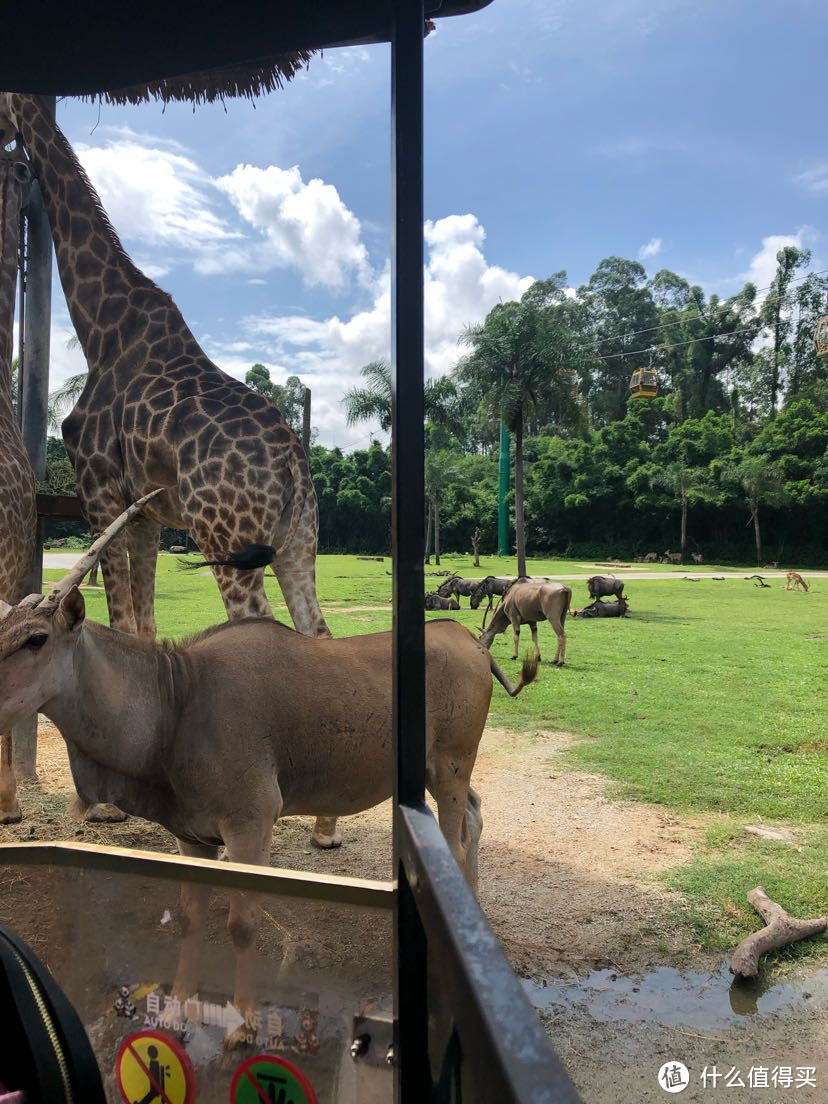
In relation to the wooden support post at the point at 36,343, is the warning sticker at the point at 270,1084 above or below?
below

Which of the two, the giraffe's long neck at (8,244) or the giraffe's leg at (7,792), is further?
the giraffe's leg at (7,792)

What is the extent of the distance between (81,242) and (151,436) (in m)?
0.96

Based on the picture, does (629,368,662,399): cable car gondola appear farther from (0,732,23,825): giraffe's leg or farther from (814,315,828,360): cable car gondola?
(0,732,23,825): giraffe's leg

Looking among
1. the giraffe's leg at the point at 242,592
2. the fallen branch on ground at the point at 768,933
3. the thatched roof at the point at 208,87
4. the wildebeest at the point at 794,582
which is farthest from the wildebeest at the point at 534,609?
the wildebeest at the point at 794,582

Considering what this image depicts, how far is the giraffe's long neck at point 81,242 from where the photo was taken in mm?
3064

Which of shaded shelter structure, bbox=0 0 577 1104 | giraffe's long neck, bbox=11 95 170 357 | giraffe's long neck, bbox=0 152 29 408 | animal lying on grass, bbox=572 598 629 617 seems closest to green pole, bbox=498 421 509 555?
animal lying on grass, bbox=572 598 629 617

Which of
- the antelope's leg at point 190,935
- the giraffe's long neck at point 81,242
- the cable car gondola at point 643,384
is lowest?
the antelope's leg at point 190,935

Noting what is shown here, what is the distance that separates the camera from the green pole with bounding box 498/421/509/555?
89.6ft

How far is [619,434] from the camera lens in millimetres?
36125

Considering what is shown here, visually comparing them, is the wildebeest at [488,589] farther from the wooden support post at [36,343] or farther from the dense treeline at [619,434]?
the wooden support post at [36,343]

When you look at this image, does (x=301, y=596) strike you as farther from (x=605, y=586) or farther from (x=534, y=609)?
(x=605, y=586)

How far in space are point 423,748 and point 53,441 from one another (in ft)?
13.5

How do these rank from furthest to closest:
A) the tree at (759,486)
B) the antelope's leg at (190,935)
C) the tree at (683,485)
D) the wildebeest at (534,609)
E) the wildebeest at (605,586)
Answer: the tree at (683,485) < the tree at (759,486) < the wildebeest at (605,586) < the wildebeest at (534,609) < the antelope's leg at (190,935)

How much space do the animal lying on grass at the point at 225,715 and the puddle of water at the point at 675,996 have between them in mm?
717
